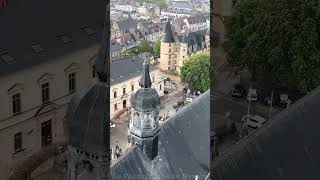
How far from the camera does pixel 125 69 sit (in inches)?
80.6

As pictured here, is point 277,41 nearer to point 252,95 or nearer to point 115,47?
point 252,95

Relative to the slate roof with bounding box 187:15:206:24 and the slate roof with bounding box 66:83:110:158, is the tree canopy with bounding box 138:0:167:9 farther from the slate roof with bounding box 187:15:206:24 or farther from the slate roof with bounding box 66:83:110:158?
the slate roof with bounding box 66:83:110:158

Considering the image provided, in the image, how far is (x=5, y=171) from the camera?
2.15 meters

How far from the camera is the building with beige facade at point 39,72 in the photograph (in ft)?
6.84

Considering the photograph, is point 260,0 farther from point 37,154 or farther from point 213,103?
point 37,154

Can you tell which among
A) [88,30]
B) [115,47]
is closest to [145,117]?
[115,47]

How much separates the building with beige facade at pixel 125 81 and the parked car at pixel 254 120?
1.52 feet

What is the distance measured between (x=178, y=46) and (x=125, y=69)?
221 mm

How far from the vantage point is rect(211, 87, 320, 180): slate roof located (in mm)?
2117

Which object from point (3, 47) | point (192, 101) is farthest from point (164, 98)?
point (3, 47)

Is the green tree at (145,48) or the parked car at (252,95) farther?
the parked car at (252,95)

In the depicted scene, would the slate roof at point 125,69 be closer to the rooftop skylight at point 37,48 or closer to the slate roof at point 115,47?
the slate roof at point 115,47

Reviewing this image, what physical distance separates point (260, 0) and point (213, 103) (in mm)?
474

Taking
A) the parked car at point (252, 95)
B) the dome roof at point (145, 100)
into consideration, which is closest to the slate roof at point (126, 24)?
the dome roof at point (145, 100)
